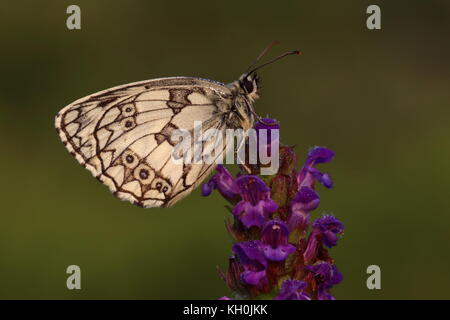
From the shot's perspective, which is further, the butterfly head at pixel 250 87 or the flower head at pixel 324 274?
the butterfly head at pixel 250 87

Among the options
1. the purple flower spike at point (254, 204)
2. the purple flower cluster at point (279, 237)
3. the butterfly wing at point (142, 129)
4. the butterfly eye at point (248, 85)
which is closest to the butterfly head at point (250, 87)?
the butterfly eye at point (248, 85)

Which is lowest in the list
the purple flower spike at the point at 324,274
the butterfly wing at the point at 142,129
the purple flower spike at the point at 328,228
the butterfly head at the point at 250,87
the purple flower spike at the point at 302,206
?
the purple flower spike at the point at 324,274

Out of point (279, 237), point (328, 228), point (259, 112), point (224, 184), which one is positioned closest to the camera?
point (279, 237)

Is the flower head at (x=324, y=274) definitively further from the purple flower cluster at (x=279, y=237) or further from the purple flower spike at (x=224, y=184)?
the purple flower spike at (x=224, y=184)

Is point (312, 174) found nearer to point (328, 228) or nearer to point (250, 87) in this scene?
point (328, 228)

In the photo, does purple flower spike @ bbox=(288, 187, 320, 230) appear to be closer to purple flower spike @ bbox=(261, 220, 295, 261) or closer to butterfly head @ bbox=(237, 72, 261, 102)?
purple flower spike @ bbox=(261, 220, 295, 261)

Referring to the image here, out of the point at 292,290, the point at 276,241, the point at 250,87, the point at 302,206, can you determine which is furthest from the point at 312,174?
the point at 250,87
